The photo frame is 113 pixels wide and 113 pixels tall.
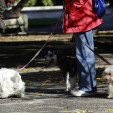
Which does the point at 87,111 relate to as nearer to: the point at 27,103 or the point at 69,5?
the point at 27,103

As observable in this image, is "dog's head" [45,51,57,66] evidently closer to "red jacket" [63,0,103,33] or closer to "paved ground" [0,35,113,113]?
"paved ground" [0,35,113,113]

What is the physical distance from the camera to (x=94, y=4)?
7.63 meters

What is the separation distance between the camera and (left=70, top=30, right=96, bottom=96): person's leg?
7.79 meters

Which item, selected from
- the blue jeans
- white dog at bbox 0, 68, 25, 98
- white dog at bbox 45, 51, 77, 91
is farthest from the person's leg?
white dog at bbox 0, 68, 25, 98

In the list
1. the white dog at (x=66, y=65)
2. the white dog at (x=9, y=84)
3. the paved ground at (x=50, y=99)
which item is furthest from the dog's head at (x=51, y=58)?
the white dog at (x=9, y=84)

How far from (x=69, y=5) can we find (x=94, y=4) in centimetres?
42

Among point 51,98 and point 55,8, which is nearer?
point 51,98

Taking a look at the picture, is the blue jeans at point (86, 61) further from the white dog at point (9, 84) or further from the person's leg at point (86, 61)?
the white dog at point (9, 84)

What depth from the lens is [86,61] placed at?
7840 millimetres

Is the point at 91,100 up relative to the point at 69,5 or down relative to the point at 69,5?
down

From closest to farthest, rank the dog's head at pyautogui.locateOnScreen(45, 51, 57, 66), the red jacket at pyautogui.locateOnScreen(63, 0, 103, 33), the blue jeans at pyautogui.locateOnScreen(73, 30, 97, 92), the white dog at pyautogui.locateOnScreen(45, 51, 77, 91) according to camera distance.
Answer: the red jacket at pyautogui.locateOnScreen(63, 0, 103, 33) → the blue jeans at pyautogui.locateOnScreen(73, 30, 97, 92) → the white dog at pyautogui.locateOnScreen(45, 51, 77, 91) → the dog's head at pyautogui.locateOnScreen(45, 51, 57, 66)

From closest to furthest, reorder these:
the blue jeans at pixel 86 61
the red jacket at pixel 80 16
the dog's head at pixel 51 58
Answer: the red jacket at pixel 80 16
the blue jeans at pixel 86 61
the dog's head at pixel 51 58

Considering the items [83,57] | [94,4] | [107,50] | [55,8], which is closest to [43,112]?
[83,57]

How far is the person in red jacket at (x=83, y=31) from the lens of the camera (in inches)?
303
